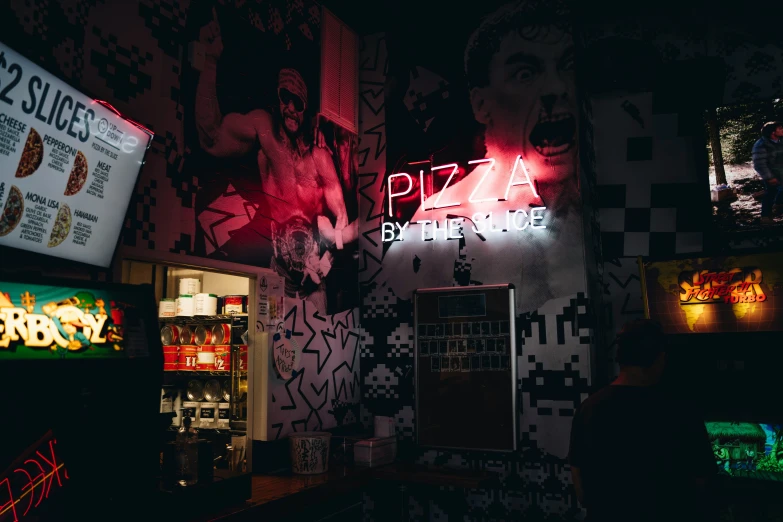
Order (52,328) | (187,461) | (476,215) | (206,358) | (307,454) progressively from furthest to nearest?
(476,215) → (206,358) → (307,454) → (187,461) → (52,328)

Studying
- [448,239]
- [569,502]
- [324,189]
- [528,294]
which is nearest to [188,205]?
[324,189]

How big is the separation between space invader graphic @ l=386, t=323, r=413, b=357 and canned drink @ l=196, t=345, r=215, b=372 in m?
1.48

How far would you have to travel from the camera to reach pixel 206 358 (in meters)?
4.57

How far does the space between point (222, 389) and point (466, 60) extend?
3.45m

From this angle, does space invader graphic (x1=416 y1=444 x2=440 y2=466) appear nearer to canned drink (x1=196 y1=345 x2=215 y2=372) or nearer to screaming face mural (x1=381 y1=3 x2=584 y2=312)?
screaming face mural (x1=381 y1=3 x2=584 y2=312)

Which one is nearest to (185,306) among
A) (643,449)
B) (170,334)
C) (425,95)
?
(170,334)

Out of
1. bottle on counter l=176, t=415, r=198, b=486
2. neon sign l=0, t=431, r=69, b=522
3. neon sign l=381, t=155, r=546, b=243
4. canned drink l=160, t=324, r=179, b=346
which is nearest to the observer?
neon sign l=0, t=431, r=69, b=522

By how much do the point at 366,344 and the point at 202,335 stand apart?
1.41m

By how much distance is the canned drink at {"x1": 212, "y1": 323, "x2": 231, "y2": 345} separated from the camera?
452cm

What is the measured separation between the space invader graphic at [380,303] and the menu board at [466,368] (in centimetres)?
30

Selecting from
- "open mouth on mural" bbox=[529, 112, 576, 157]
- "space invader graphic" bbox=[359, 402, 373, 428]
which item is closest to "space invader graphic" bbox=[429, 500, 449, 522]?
"space invader graphic" bbox=[359, 402, 373, 428]

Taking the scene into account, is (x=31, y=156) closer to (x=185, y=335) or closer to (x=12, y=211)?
(x=12, y=211)

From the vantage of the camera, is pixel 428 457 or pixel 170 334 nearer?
pixel 428 457

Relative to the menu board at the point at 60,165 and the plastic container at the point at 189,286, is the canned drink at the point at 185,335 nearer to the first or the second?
the plastic container at the point at 189,286
